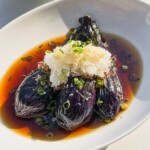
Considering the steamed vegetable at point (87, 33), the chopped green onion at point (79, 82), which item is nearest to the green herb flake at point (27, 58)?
the steamed vegetable at point (87, 33)

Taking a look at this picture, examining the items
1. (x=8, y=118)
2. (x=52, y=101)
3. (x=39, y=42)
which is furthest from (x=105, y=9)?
(x=8, y=118)

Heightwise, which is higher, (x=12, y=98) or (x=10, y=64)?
(x=10, y=64)

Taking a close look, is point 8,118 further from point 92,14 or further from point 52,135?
point 92,14

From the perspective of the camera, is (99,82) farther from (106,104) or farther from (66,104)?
(66,104)

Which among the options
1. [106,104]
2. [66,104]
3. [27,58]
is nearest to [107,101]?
[106,104]

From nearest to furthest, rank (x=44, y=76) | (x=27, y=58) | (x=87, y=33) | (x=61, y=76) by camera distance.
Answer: (x=61, y=76) → (x=44, y=76) → (x=87, y=33) → (x=27, y=58)

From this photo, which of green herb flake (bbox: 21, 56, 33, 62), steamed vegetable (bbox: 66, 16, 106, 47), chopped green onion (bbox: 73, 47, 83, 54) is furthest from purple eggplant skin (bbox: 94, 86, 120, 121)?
green herb flake (bbox: 21, 56, 33, 62)

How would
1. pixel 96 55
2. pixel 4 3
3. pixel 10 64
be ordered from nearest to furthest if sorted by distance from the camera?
pixel 96 55, pixel 10 64, pixel 4 3
